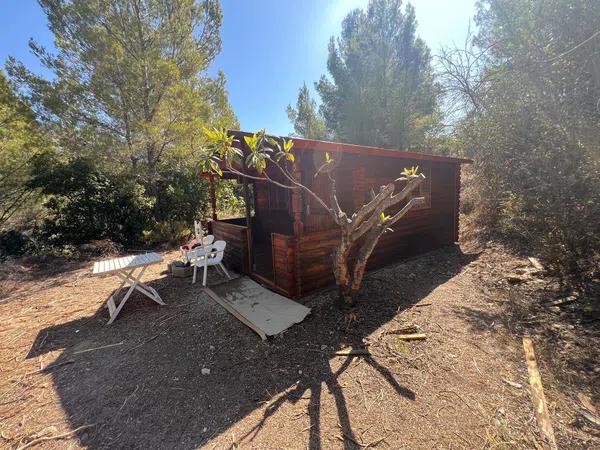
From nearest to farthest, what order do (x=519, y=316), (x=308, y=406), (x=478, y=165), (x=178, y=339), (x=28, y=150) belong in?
(x=308, y=406), (x=178, y=339), (x=519, y=316), (x=28, y=150), (x=478, y=165)

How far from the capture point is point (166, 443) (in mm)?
1827

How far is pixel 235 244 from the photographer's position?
509 centimetres

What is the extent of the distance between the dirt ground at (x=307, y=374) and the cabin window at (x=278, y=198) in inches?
106

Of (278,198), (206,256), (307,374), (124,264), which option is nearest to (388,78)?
(278,198)

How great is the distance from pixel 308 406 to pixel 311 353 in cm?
65

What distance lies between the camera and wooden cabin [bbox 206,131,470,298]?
12.7 feet

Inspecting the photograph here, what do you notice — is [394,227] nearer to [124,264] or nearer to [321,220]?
[321,220]

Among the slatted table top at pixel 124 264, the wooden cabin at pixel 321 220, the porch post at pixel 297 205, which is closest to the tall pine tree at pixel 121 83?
the wooden cabin at pixel 321 220

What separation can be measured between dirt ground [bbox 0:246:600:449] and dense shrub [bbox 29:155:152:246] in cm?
382

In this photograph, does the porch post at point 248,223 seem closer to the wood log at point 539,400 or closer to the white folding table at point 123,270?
the white folding table at point 123,270

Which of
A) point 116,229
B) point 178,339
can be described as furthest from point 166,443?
point 116,229

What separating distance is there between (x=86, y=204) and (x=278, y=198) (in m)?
5.77

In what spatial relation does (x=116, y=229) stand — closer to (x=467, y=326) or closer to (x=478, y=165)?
(x=467, y=326)

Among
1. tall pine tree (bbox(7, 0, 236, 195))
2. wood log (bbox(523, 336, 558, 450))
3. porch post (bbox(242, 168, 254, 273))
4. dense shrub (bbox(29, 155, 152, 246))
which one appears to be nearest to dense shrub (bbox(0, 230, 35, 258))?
dense shrub (bbox(29, 155, 152, 246))
